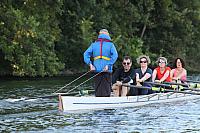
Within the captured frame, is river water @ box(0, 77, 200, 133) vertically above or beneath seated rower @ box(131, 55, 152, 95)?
beneath

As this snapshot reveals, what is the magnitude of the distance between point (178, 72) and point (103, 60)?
175 inches

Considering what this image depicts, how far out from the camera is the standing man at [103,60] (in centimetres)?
1636

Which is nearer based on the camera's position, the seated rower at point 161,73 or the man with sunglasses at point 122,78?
the man with sunglasses at point 122,78

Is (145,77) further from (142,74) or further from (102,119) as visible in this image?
(102,119)

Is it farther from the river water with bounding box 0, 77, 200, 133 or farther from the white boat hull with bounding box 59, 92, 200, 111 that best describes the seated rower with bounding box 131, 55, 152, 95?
the river water with bounding box 0, 77, 200, 133

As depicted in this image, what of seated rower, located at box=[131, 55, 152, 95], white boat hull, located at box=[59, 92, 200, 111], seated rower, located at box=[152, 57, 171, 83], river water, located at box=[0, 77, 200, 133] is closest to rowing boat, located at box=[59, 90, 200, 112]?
white boat hull, located at box=[59, 92, 200, 111]

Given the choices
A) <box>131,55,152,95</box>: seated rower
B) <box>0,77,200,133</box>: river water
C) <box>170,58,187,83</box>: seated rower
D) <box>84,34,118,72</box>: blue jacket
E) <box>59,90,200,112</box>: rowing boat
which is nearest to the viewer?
<box>0,77,200,133</box>: river water

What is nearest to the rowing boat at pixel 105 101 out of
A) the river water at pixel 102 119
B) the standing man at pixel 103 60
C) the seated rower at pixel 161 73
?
the river water at pixel 102 119

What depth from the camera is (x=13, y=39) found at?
30406mm

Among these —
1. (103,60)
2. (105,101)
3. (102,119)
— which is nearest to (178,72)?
(103,60)

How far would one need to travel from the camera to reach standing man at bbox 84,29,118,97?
16.4m

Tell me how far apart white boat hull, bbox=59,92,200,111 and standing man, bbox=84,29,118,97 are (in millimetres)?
496

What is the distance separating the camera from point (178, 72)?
19.8m

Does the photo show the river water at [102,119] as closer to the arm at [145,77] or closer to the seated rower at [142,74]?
the seated rower at [142,74]
